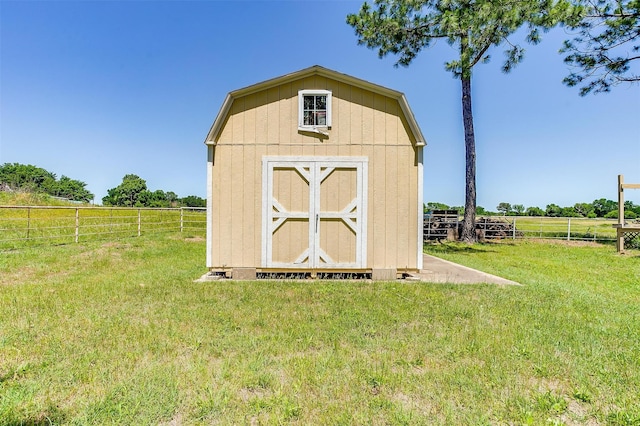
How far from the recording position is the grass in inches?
69.4

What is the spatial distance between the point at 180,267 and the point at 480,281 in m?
6.01

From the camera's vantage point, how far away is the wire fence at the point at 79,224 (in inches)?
325

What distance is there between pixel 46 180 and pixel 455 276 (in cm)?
7102

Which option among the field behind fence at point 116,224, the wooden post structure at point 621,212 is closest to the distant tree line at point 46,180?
the field behind fence at point 116,224

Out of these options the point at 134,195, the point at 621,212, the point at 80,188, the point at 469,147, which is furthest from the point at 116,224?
the point at 80,188

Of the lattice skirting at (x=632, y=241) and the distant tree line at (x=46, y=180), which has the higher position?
the distant tree line at (x=46, y=180)

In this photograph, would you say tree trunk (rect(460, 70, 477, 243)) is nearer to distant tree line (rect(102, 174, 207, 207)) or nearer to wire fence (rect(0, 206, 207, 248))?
wire fence (rect(0, 206, 207, 248))

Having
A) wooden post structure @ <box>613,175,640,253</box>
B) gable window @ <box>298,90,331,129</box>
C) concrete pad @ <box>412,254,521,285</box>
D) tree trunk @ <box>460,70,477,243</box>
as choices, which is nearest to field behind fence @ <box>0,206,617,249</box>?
wooden post structure @ <box>613,175,640,253</box>

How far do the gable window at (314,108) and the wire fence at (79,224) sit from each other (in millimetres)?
7357

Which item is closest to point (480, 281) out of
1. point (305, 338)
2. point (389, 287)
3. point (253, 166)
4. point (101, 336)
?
point (389, 287)

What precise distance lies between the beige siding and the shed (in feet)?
0.06

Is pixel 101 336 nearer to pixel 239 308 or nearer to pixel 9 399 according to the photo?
pixel 9 399

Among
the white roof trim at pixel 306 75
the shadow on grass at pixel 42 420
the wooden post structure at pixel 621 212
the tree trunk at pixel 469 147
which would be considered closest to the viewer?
the shadow on grass at pixel 42 420

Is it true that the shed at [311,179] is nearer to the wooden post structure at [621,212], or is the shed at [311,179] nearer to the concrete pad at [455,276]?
the concrete pad at [455,276]
